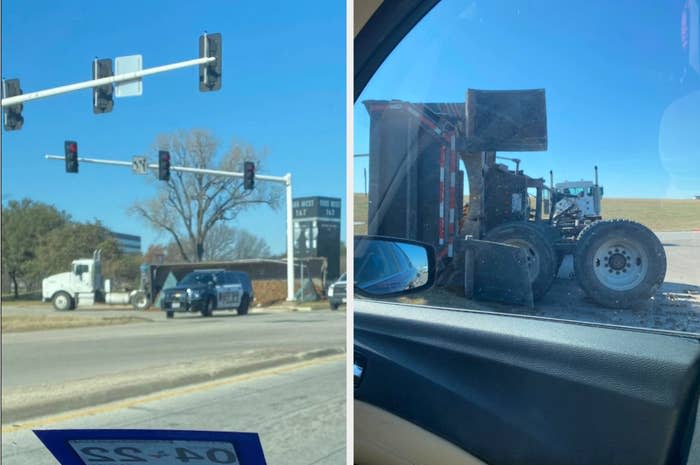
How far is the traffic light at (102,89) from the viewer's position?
1.32 m

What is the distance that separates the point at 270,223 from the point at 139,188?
305mm

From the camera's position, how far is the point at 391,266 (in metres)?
1.46

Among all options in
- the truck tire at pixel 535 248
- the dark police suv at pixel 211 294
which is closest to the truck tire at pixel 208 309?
the dark police suv at pixel 211 294

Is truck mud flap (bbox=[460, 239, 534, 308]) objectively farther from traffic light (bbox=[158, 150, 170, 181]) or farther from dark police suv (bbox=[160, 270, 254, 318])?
traffic light (bbox=[158, 150, 170, 181])

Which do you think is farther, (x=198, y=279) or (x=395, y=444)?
(x=395, y=444)

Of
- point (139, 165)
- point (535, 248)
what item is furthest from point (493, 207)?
point (139, 165)

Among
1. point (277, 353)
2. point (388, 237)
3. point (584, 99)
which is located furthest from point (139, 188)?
point (584, 99)

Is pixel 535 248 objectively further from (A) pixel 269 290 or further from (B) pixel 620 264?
(A) pixel 269 290

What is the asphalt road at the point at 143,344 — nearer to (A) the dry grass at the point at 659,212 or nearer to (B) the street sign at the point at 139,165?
(B) the street sign at the point at 139,165

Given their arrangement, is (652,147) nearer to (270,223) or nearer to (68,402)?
(270,223)

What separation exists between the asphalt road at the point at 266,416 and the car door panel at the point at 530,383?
25cm

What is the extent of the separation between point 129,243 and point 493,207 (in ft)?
2.65

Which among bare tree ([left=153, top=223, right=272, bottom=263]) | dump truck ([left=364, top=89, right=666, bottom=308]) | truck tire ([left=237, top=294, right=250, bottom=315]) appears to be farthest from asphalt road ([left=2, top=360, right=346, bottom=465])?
dump truck ([left=364, top=89, right=666, bottom=308])

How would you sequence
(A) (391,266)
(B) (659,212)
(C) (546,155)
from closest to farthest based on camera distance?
(B) (659,212) < (C) (546,155) < (A) (391,266)
